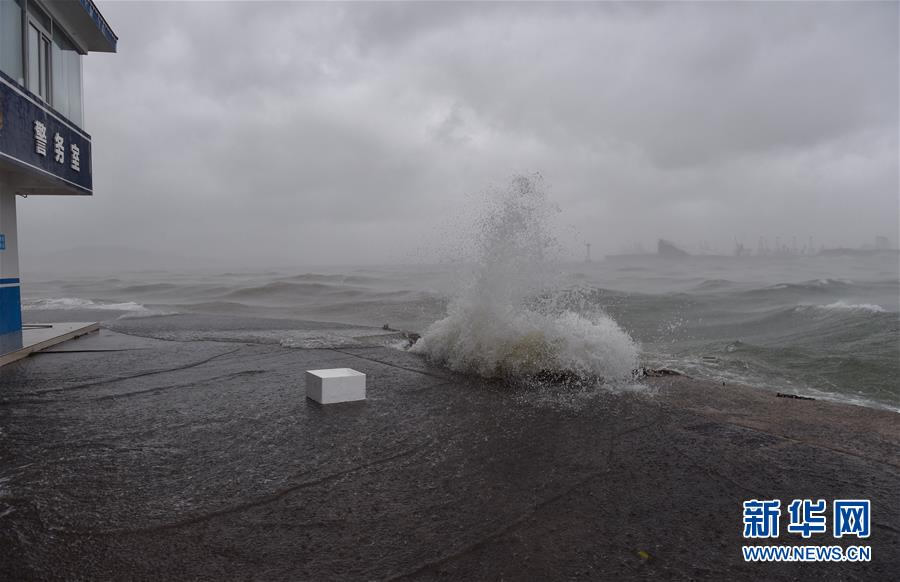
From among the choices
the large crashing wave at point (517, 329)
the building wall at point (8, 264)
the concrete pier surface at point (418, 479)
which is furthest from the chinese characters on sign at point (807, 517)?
the building wall at point (8, 264)

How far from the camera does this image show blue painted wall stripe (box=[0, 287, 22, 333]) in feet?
30.3

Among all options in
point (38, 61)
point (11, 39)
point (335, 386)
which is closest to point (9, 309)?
point (38, 61)

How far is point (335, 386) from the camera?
5.52 meters

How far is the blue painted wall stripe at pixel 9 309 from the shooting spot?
925 cm

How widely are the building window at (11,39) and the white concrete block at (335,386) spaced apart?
6.54 metres

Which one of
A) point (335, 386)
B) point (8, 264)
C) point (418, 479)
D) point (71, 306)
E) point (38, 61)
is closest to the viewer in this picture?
point (418, 479)

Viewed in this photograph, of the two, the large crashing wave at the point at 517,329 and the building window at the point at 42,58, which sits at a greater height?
the building window at the point at 42,58

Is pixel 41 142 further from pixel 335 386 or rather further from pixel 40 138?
pixel 335 386

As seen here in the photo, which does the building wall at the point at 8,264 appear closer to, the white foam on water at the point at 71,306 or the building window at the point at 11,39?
the building window at the point at 11,39

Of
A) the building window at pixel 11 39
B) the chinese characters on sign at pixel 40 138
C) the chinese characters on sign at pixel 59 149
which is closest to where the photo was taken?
the building window at pixel 11 39

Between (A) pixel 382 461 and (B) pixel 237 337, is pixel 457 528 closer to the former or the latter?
(A) pixel 382 461

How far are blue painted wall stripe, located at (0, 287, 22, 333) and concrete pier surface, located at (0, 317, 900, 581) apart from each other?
3.70 meters

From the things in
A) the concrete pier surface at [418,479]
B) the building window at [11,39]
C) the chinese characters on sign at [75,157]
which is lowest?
the concrete pier surface at [418,479]

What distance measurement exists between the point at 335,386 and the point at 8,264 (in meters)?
7.55
